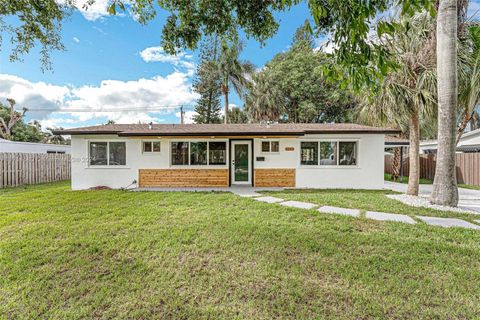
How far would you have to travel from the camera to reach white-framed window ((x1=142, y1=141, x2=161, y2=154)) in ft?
36.2

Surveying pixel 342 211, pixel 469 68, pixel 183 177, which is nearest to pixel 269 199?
pixel 342 211

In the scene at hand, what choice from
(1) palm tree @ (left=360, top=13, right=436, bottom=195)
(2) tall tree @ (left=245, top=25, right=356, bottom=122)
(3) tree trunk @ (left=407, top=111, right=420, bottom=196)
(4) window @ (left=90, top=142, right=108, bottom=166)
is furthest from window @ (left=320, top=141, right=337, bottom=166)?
(2) tall tree @ (left=245, top=25, right=356, bottom=122)

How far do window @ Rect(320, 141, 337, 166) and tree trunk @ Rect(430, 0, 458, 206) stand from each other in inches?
171

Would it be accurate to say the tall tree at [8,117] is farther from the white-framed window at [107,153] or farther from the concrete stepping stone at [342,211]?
the concrete stepping stone at [342,211]

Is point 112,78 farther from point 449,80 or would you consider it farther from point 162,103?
point 449,80

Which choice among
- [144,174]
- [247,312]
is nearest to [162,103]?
[144,174]

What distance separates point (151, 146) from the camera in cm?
1105

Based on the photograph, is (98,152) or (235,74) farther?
(235,74)

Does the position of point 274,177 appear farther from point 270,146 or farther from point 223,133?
point 223,133

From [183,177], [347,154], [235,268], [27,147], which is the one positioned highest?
[27,147]

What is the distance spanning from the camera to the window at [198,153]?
11086 millimetres

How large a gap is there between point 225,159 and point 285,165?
282 cm

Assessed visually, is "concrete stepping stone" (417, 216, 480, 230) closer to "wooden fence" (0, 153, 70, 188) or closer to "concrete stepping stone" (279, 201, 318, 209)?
"concrete stepping stone" (279, 201, 318, 209)

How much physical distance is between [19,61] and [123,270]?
4.40m
